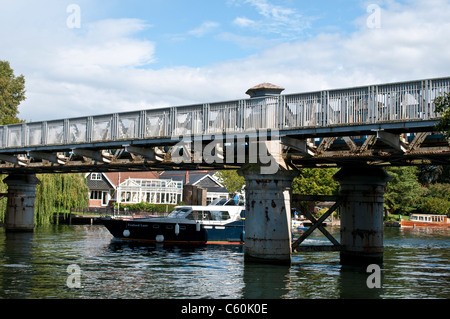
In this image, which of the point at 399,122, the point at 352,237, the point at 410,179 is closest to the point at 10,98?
the point at 410,179

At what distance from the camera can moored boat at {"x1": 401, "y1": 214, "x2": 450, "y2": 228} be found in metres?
79.7

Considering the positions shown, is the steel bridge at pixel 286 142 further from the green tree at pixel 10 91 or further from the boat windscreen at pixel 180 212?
the green tree at pixel 10 91

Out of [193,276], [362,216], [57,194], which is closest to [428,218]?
[57,194]

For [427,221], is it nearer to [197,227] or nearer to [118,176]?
[118,176]

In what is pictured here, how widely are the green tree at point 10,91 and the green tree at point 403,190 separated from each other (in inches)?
2492

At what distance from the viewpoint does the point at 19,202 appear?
1833 inches

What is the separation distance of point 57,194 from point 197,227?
65.9 ft

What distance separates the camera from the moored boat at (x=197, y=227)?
4097 cm

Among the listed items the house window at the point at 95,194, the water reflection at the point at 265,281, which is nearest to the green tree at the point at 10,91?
the house window at the point at 95,194

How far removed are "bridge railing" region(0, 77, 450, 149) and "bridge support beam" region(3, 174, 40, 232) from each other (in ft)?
52.5

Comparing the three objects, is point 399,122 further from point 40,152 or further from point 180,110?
point 40,152
